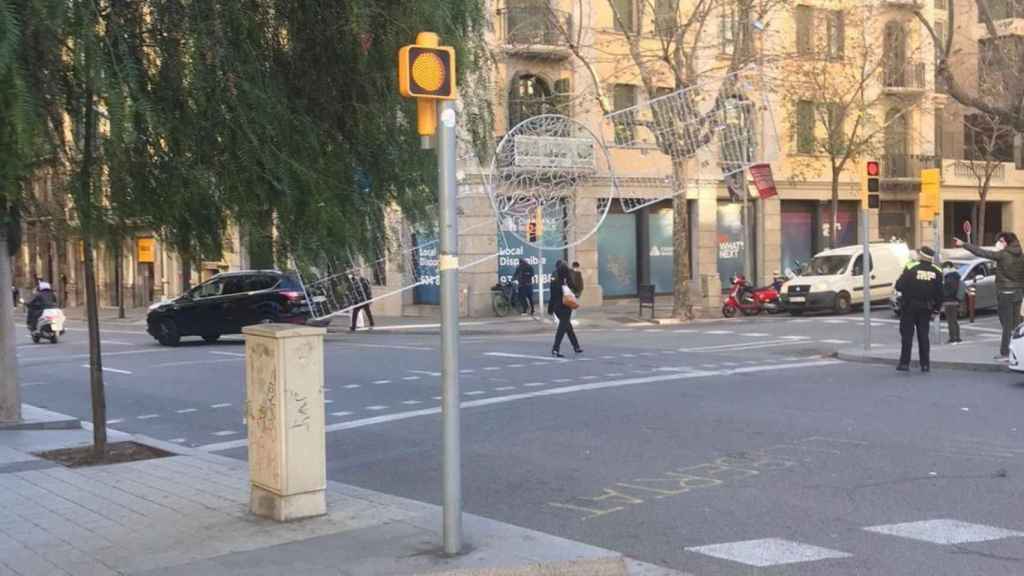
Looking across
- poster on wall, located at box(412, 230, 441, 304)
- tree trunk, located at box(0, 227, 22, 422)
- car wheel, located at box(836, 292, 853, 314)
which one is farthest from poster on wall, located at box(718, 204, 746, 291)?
tree trunk, located at box(0, 227, 22, 422)

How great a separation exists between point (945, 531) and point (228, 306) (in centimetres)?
1969

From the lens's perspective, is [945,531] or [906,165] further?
[906,165]

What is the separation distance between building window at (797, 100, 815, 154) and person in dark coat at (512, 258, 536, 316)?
12215 millimetres

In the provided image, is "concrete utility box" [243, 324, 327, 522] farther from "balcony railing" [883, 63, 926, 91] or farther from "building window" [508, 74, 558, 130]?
"balcony railing" [883, 63, 926, 91]

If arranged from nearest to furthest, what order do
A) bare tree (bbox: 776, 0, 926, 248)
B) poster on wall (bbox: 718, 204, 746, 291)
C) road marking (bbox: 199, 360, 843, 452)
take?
road marking (bbox: 199, 360, 843, 452)
bare tree (bbox: 776, 0, 926, 248)
poster on wall (bbox: 718, 204, 746, 291)

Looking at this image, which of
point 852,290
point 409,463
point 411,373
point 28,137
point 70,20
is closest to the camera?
point 28,137

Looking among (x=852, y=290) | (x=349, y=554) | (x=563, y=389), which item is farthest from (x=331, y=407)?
(x=852, y=290)

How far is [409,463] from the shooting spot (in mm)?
9586

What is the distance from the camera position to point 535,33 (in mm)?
29531

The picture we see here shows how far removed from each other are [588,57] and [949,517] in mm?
27141

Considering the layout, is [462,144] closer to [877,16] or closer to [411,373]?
[411,373]

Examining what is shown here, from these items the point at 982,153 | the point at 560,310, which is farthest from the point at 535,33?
the point at 982,153

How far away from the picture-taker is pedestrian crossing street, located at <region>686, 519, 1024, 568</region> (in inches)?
241

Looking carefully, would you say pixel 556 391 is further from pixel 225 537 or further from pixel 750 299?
pixel 750 299
